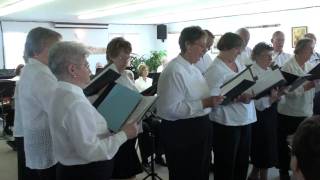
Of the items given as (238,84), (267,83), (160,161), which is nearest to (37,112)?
(238,84)

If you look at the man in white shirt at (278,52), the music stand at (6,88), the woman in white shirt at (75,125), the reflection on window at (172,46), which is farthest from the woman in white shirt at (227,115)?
the reflection on window at (172,46)

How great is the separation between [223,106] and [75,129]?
1512mm

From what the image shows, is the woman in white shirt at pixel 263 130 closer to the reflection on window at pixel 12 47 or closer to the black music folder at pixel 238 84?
the black music folder at pixel 238 84

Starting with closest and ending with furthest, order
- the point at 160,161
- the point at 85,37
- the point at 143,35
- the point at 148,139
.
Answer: the point at 148,139 → the point at 160,161 → the point at 85,37 → the point at 143,35

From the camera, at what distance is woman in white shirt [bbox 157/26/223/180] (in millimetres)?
2637

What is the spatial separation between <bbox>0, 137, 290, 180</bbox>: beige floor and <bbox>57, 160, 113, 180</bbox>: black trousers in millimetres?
2262

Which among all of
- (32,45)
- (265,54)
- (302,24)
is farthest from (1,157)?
(302,24)

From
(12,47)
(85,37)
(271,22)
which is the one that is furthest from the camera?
(85,37)

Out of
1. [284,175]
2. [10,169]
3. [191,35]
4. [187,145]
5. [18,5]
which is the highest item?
[18,5]

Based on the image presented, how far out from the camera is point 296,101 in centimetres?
351

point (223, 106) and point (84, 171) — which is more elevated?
point (223, 106)

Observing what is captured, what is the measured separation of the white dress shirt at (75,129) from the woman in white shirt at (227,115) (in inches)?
52.3

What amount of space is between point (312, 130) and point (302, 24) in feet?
29.9

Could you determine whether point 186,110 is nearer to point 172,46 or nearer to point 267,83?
point 267,83
